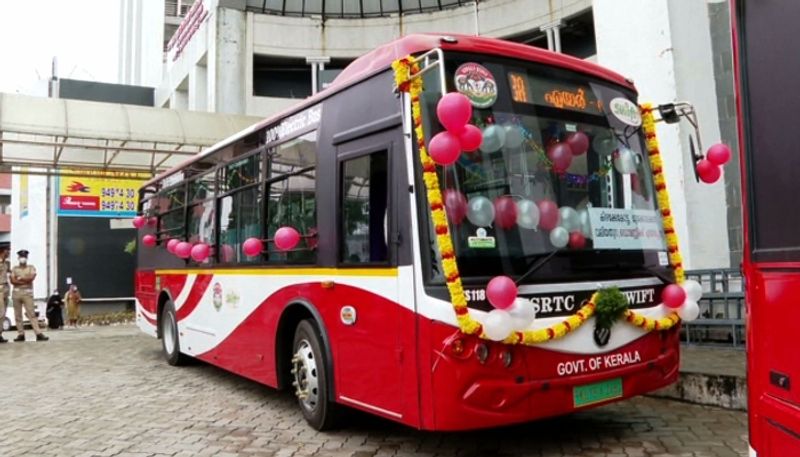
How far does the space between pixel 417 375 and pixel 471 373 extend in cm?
37

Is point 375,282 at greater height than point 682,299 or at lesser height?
greater

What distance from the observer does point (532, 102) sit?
4340 mm

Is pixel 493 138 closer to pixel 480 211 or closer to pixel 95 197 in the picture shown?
pixel 480 211

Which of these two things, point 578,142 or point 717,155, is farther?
point 717,155

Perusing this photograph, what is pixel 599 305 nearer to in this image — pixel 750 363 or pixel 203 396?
pixel 750 363

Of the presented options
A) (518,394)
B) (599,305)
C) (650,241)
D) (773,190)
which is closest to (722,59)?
(650,241)

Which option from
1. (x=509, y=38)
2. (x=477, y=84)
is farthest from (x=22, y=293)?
(x=509, y=38)

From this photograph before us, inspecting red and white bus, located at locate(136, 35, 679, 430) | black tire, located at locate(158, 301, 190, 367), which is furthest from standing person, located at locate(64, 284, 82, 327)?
red and white bus, located at locate(136, 35, 679, 430)

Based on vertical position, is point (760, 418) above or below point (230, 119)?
below

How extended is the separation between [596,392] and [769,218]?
2295 millimetres

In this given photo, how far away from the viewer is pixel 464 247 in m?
3.89

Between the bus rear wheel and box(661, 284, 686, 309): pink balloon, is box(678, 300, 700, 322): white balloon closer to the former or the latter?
box(661, 284, 686, 309): pink balloon

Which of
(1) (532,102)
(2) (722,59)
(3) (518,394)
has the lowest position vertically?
(3) (518,394)

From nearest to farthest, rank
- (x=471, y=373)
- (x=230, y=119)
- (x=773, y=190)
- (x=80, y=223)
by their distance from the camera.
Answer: (x=773, y=190) < (x=471, y=373) < (x=230, y=119) < (x=80, y=223)
